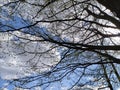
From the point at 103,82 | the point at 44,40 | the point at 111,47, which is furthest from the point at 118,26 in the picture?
the point at 103,82

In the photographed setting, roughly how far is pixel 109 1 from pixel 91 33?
3.44 metres

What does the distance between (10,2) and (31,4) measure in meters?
0.68

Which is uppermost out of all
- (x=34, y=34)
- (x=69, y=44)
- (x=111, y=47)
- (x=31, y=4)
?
(x=31, y=4)

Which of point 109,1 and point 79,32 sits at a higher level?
point 79,32

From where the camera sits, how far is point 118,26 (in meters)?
10.4

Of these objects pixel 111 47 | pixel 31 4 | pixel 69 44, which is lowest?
pixel 111 47

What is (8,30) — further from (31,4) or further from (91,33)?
(91,33)

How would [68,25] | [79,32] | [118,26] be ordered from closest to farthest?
1. [118,26]
2. [68,25]
3. [79,32]

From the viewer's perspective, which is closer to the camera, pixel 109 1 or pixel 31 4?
pixel 109 1

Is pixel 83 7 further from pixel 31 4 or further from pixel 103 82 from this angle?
pixel 103 82

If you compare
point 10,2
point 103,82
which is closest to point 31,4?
point 10,2

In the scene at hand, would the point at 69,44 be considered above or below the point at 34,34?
below

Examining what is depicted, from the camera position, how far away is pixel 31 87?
10859 mm

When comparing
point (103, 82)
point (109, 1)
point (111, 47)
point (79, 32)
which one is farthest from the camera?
point (103, 82)
